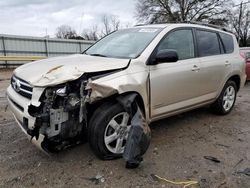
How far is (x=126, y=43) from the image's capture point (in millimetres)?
3820

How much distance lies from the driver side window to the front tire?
1212 mm

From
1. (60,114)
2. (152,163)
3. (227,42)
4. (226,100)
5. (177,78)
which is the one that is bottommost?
(152,163)

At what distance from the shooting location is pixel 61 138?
9.00ft

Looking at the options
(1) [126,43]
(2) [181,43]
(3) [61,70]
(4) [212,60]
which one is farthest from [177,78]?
(3) [61,70]

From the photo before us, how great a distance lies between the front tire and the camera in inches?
113

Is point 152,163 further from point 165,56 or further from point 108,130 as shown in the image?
point 165,56

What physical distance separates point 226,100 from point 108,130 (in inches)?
123

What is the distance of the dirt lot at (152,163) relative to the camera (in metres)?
2.74

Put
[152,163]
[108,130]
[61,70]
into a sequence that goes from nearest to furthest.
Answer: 1. [61,70]
2. [108,130]
3. [152,163]

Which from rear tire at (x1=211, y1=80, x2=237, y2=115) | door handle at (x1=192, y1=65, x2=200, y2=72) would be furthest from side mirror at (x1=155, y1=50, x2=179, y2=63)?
rear tire at (x1=211, y1=80, x2=237, y2=115)

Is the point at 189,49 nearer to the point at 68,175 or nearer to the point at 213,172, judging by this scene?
the point at 213,172

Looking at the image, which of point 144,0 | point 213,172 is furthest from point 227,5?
point 213,172

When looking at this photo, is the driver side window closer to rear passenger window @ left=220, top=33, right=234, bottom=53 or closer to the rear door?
the rear door

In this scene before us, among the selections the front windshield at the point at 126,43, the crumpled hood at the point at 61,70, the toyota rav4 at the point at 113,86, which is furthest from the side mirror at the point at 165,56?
the crumpled hood at the point at 61,70
